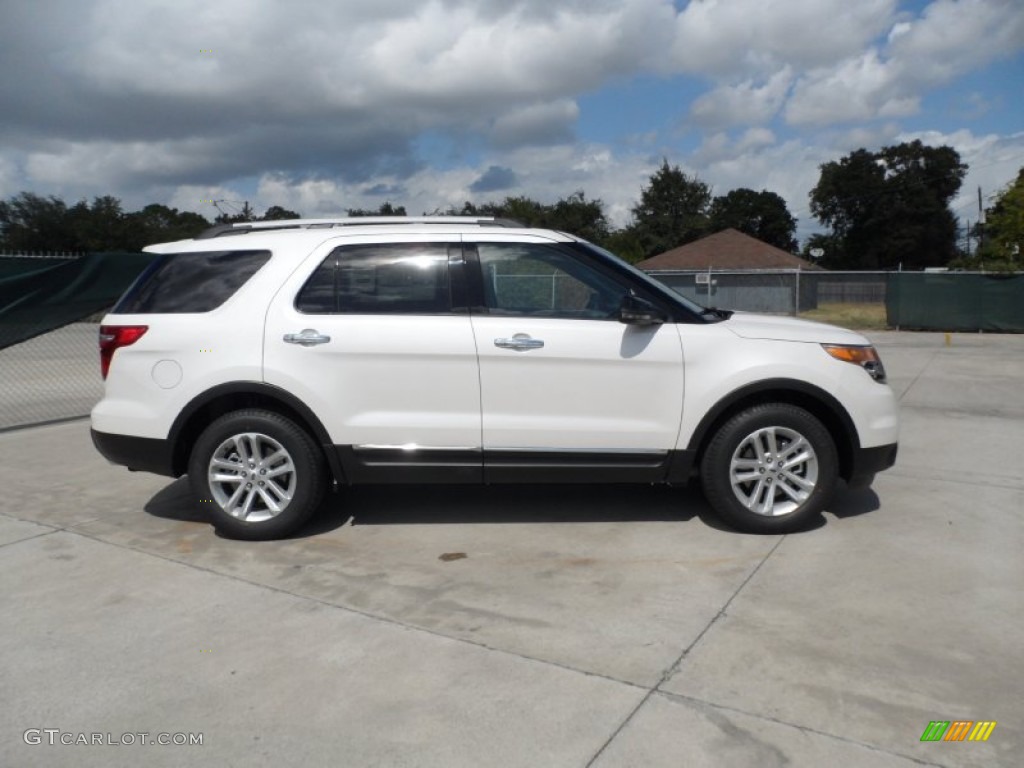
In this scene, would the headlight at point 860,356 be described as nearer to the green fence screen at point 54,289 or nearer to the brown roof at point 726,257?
the green fence screen at point 54,289

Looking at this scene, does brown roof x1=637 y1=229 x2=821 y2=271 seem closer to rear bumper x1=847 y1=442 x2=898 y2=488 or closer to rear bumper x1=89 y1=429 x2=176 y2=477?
rear bumper x1=847 y1=442 x2=898 y2=488

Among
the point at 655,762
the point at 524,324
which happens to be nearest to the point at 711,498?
the point at 524,324

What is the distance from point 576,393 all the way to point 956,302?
73.1ft

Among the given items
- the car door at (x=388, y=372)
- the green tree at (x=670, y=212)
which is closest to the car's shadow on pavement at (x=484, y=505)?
the car door at (x=388, y=372)

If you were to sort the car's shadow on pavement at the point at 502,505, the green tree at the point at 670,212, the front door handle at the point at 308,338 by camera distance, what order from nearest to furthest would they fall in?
the front door handle at the point at 308,338
the car's shadow on pavement at the point at 502,505
the green tree at the point at 670,212

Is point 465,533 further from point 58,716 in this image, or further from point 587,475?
point 58,716

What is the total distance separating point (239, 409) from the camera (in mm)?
5184

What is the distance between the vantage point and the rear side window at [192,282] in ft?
17.1

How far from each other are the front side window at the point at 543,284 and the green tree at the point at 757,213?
93629mm

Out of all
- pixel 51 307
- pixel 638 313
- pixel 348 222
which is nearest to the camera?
pixel 638 313

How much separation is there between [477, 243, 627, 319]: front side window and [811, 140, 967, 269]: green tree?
265 feet

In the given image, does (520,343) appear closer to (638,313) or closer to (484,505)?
(638,313)

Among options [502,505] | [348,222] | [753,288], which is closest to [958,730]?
[502,505]

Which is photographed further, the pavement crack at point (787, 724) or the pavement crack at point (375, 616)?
the pavement crack at point (375, 616)
